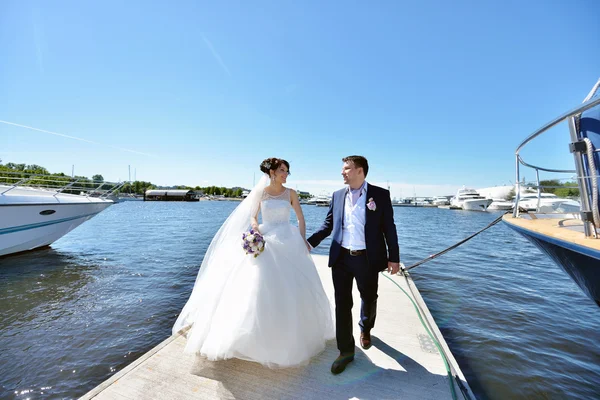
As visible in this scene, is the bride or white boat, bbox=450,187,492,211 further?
white boat, bbox=450,187,492,211

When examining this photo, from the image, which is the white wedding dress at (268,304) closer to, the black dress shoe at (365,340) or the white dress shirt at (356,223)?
the black dress shoe at (365,340)

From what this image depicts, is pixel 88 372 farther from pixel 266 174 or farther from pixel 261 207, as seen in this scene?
pixel 266 174

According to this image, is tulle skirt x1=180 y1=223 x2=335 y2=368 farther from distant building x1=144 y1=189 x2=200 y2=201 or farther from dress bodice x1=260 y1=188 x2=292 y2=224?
distant building x1=144 y1=189 x2=200 y2=201

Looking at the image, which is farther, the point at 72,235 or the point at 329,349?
the point at 72,235

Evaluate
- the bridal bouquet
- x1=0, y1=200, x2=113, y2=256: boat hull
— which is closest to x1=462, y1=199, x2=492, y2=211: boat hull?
x1=0, y1=200, x2=113, y2=256: boat hull

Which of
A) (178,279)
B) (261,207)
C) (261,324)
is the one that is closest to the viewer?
(261,324)

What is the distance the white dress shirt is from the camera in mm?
2891

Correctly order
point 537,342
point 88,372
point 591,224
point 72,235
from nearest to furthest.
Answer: point 591,224 → point 88,372 → point 537,342 → point 72,235

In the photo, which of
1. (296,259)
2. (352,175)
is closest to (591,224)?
(352,175)

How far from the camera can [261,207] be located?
3344 millimetres

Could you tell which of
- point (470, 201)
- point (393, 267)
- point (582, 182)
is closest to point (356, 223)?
point (393, 267)

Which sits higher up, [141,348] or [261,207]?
[261,207]

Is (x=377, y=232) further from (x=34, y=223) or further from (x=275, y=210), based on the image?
(x=34, y=223)

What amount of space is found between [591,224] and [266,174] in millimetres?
3216
